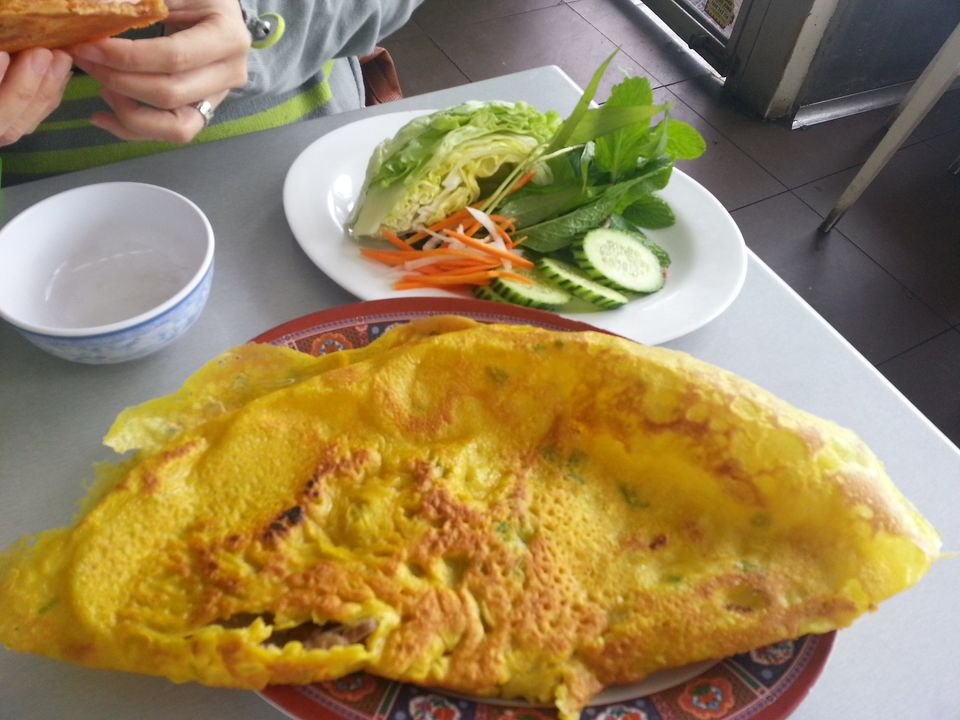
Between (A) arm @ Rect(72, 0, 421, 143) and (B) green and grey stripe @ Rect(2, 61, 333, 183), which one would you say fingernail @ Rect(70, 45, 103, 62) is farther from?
(B) green and grey stripe @ Rect(2, 61, 333, 183)

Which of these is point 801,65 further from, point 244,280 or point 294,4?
point 244,280

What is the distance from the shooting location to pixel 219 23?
4.17ft

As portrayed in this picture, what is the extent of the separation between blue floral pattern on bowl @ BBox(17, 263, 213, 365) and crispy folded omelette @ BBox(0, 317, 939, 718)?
16 centimetres

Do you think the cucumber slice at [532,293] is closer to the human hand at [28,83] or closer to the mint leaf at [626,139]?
the mint leaf at [626,139]

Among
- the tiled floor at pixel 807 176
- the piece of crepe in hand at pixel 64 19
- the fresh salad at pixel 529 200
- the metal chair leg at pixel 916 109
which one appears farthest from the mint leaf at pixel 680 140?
the metal chair leg at pixel 916 109

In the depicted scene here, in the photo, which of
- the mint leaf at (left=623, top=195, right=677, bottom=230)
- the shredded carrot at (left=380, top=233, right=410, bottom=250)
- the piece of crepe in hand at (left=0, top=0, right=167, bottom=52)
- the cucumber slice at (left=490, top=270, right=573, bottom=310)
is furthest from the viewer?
the mint leaf at (left=623, top=195, right=677, bottom=230)

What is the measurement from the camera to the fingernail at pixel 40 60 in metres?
1.09

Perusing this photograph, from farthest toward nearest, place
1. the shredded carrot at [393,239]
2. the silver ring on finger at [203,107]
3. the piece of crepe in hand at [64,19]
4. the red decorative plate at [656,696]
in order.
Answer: the shredded carrot at [393,239], the silver ring on finger at [203,107], the piece of crepe in hand at [64,19], the red decorative plate at [656,696]

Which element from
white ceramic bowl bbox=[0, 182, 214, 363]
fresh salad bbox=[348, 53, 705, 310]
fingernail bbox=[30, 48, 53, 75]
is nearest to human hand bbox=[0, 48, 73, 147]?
fingernail bbox=[30, 48, 53, 75]

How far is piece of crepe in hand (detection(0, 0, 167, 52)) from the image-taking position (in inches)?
36.8

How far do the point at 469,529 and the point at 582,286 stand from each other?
714 millimetres

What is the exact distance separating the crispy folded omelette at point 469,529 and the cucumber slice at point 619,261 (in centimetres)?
50

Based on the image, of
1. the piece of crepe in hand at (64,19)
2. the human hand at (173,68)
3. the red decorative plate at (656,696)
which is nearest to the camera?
the red decorative plate at (656,696)

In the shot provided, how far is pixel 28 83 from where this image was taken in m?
1.09
